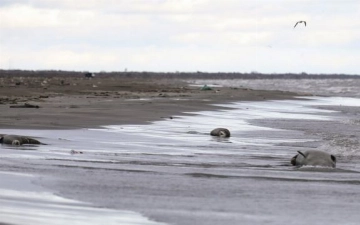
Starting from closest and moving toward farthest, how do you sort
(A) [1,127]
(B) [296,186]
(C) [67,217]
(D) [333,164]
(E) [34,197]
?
(C) [67,217], (E) [34,197], (B) [296,186], (D) [333,164], (A) [1,127]

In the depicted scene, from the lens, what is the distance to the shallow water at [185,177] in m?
8.77

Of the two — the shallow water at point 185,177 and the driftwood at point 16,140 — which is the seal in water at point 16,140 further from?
the shallow water at point 185,177

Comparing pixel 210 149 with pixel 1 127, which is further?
pixel 1 127

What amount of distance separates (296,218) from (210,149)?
7.16 m

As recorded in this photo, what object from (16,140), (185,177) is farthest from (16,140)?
(185,177)

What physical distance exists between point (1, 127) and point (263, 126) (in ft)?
25.6

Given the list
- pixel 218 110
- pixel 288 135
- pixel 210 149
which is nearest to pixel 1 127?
pixel 210 149

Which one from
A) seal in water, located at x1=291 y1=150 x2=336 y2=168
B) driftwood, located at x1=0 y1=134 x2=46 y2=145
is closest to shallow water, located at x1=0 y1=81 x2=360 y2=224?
seal in water, located at x1=291 y1=150 x2=336 y2=168

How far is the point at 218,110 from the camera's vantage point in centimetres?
3114

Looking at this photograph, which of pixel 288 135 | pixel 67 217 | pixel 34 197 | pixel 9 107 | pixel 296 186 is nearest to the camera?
pixel 67 217

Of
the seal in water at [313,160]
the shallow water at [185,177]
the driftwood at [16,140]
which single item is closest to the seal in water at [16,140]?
the driftwood at [16,140]

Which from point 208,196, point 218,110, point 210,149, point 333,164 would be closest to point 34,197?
point 208,196

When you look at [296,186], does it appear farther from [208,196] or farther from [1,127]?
[1,127]

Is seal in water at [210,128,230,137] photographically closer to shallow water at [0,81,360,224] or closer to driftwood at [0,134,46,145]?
shallow water at [0,81,360,224]
